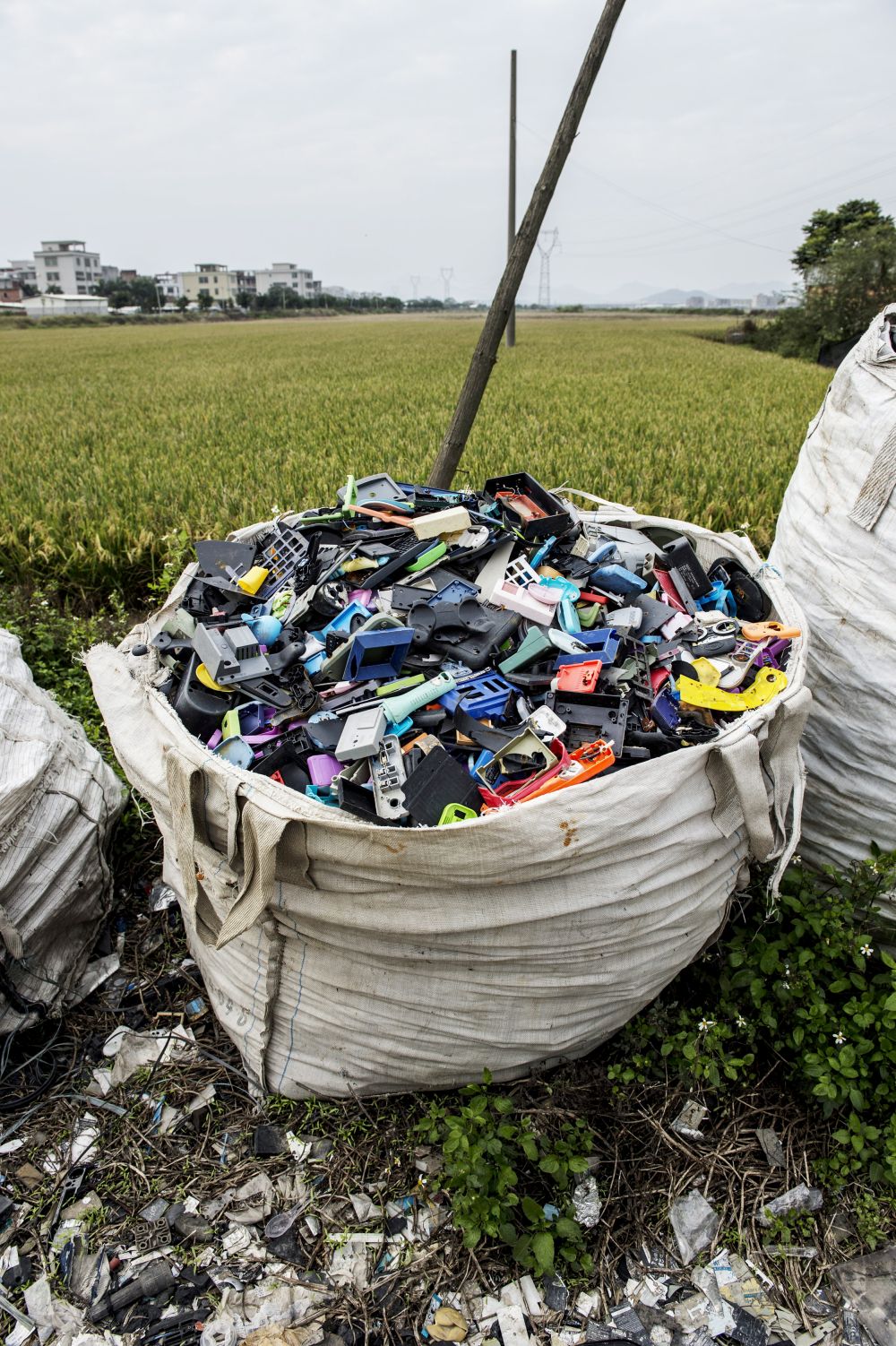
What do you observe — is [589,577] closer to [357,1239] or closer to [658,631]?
[658,631]

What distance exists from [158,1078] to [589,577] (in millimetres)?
1552

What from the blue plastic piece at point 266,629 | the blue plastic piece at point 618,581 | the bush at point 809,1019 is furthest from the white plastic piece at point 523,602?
the bush at point 809,1019

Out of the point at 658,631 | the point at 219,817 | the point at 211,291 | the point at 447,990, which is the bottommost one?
the point at 447,990

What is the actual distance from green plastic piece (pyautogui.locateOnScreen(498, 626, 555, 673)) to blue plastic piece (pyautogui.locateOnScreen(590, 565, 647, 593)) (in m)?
0.35

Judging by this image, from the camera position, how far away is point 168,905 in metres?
2.15

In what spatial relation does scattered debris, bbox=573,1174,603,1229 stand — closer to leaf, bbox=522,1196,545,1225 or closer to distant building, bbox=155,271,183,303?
leaf, bbox=522,1196,545,1225

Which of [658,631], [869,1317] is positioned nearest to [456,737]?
[658,631]

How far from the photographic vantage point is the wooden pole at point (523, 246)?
2.35 meters

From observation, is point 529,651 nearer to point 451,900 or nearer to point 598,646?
point 598,646

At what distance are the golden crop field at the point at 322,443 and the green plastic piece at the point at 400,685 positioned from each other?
1.90 meters

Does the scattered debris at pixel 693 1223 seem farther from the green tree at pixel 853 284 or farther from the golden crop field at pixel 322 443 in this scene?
the green tree at pixel 853 284

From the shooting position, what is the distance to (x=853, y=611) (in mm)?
1835

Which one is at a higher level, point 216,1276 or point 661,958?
point 661,958

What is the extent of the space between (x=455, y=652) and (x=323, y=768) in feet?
1.38
